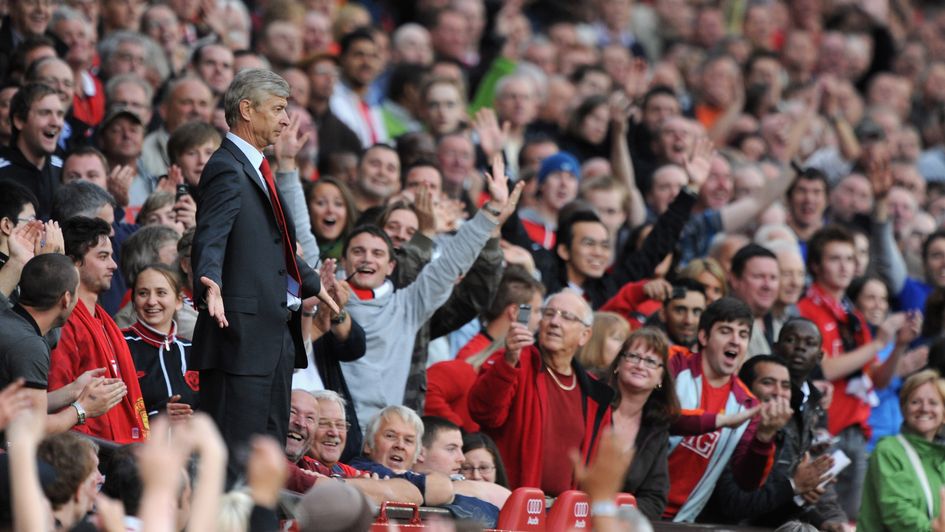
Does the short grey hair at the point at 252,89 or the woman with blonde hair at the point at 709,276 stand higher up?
the short grey hair at the point at 252,89

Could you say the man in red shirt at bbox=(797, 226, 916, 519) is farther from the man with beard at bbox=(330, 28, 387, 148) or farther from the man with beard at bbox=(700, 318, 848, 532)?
the man with beard at bbox=(330, 28, 387, 148)

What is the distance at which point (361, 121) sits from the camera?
1311 centimetres

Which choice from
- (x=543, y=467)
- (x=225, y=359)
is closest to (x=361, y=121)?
(x=543, y=467)

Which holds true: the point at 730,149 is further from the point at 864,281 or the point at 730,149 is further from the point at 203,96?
the point at 203,96

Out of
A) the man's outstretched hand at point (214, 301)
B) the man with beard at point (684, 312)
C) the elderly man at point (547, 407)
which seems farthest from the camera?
the man with beard at point (684, 312)

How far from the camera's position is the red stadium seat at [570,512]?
7.16 metres

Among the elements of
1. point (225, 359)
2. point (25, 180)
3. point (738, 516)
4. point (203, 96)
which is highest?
point (203, 96)

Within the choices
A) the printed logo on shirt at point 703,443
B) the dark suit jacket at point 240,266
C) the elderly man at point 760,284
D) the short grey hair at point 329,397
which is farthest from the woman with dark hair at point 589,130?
the dark suit jacket at point 240,266

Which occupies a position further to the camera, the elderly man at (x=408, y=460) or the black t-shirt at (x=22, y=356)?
the elderly man at (x=408, y=460)

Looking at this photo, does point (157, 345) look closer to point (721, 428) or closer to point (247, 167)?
point (247, 167)

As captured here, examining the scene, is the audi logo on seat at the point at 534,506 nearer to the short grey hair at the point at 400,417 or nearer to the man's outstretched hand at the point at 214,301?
the short grey hair at the point at 400,417

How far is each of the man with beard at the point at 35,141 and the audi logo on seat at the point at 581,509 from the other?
3522 millimetres

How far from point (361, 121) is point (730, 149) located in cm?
352

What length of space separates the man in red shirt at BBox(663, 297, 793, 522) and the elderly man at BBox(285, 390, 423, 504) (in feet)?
6.71
